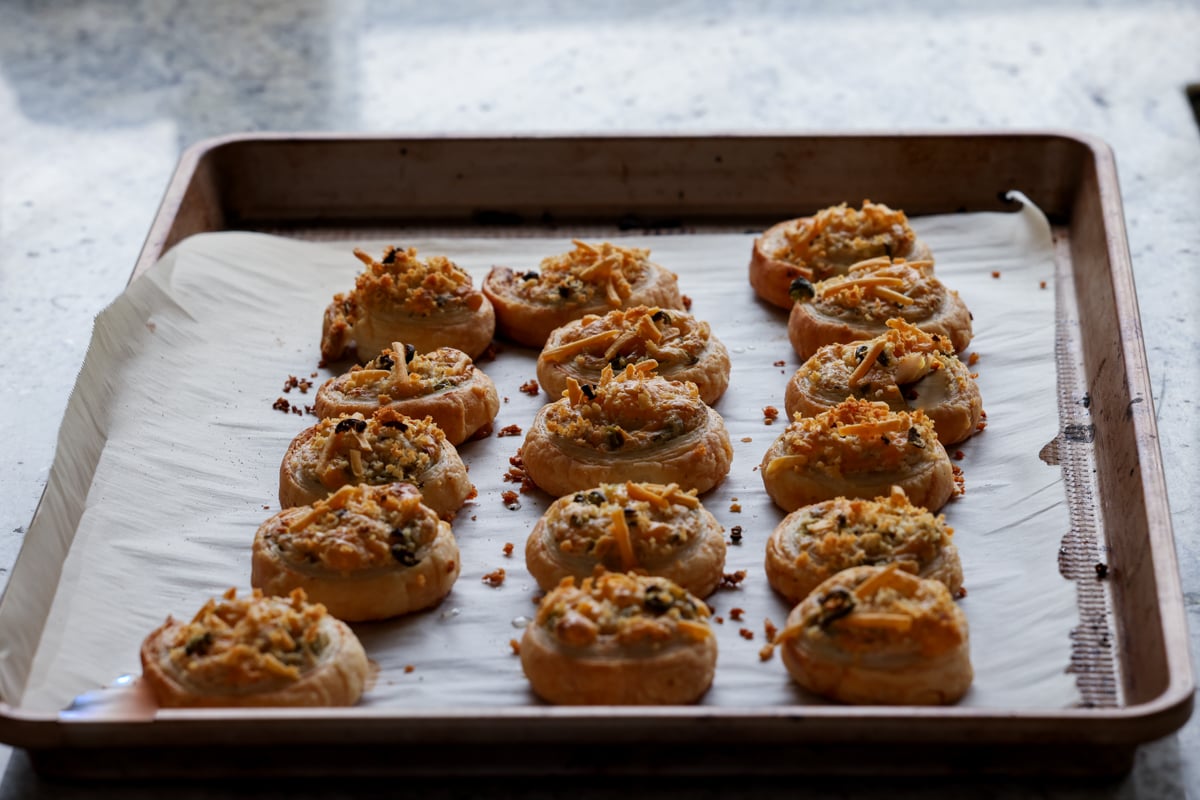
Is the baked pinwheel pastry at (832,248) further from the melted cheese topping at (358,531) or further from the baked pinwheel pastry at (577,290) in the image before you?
the melted cheese topping at (358,531)

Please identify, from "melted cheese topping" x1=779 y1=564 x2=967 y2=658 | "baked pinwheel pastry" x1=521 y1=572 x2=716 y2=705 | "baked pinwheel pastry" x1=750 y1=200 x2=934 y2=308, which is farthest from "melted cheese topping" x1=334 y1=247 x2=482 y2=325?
"melted cheese topping" x1=779 y1=564 x2=967 y2=658

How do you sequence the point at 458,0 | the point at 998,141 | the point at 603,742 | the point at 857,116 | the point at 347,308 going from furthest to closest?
1. the point at 458,0
2. the point at 857,116
3. the point at 998,141
4. the point at 347,308
5. the point at 603,742

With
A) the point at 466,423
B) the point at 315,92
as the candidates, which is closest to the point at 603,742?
the point at 466,423

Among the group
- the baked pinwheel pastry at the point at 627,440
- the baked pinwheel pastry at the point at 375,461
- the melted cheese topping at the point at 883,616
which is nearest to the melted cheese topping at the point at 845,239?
the baked pinwheel pastry at the point at 627,440

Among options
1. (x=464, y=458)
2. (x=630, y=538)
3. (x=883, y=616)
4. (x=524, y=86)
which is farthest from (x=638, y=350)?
(x=524, y=86)

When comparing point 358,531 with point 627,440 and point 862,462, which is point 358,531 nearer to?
point 627,440

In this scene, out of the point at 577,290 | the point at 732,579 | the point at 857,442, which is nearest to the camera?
the point at 732,579

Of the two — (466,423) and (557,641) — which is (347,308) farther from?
(557,641)
